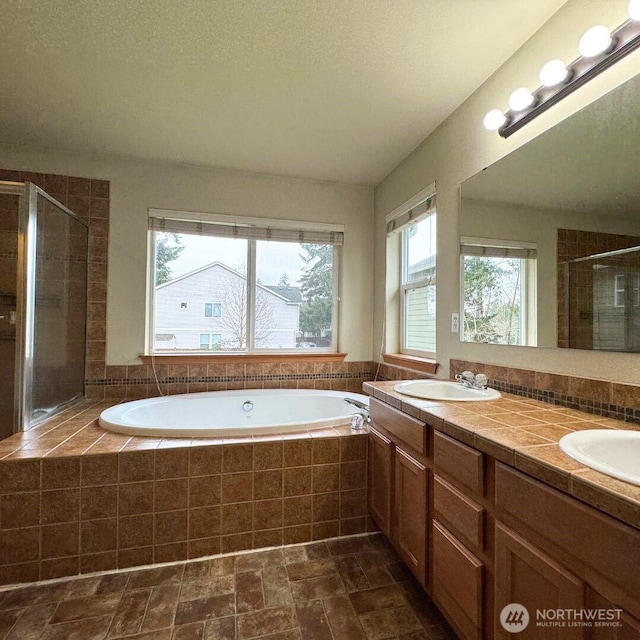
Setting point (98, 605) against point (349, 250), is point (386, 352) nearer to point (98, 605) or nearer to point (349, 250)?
point (349, 250)

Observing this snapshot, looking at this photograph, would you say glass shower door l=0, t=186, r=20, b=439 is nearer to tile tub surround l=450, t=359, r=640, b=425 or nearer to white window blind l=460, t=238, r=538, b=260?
white window blind l=460, t=238, r=538, b=260

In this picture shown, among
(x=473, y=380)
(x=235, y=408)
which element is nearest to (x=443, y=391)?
(x=473, y=380)

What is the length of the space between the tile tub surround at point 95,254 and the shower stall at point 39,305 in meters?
0.04

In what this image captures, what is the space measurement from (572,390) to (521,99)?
1247 millimetres

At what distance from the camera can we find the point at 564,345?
4.54 feet

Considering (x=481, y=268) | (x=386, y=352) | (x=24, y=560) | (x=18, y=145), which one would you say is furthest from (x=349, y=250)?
(x=24, y=560)

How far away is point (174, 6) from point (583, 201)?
180 cm

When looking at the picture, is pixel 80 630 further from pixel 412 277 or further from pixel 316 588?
pixel 412 277

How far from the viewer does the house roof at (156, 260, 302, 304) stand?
2.81m

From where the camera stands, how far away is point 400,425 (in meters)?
1.49

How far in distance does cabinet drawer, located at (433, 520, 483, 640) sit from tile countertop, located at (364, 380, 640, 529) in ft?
1.16

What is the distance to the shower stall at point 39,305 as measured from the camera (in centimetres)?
197

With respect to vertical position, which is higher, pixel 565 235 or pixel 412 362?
pixel 565 235

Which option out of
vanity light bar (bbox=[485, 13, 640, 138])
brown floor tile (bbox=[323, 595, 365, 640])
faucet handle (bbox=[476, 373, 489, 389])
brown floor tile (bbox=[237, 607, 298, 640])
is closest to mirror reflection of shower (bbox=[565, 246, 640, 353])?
faucet handle (bbox=[476, 373, 489, 389])
